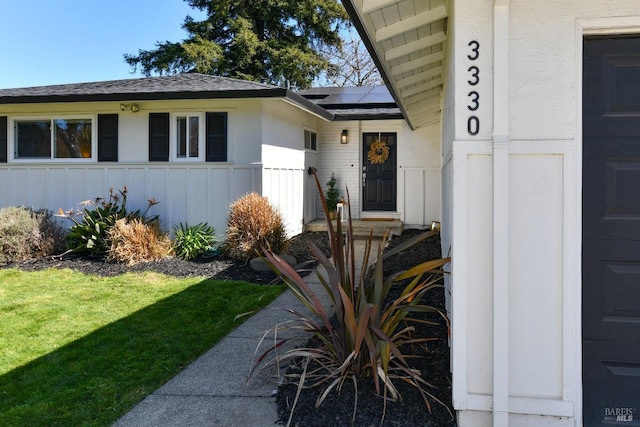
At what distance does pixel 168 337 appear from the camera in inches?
193

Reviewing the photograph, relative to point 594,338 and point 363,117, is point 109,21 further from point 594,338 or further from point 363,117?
point 594,338

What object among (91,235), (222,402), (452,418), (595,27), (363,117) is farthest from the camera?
(363,117)

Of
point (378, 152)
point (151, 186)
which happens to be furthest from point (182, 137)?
point (378, 152)

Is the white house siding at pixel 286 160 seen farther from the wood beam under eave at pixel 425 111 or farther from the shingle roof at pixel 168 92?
the wood beam under eave at pixel 425 111

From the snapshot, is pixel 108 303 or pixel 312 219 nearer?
pixel 108 303

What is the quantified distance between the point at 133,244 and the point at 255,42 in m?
15.3

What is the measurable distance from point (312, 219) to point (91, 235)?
5.31 meters

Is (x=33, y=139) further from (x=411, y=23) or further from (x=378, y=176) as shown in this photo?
(x=411, y=23)

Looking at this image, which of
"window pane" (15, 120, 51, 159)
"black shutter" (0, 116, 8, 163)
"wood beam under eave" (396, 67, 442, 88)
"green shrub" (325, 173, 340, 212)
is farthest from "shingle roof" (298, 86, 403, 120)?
"black shutter" (0, 116, 8, 163)

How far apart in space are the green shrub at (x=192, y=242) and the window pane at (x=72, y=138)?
2.66m

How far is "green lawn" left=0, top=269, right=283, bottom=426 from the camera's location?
358 cm

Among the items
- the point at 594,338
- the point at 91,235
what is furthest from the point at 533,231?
the point at 91,235

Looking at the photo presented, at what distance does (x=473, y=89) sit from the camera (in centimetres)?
290

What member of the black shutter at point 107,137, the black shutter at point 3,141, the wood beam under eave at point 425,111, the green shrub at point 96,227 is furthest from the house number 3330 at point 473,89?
the black shutter at point 3,141
